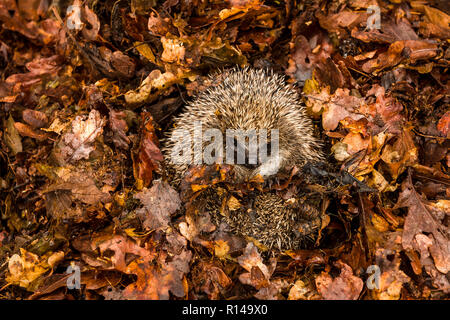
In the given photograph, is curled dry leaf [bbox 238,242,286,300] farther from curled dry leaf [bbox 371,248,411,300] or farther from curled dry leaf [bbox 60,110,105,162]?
curled dry leaf [bbox 60,110,105,162]

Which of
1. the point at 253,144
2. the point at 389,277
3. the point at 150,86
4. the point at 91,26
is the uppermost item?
the point at 91,26

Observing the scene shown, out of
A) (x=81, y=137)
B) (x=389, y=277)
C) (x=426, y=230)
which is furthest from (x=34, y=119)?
(x=426, y=230)

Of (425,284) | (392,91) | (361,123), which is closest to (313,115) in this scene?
(361,123)

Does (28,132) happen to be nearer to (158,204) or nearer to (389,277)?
(158,204)

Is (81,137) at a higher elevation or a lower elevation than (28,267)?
higher

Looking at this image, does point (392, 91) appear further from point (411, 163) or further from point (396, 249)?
point (396, 249)

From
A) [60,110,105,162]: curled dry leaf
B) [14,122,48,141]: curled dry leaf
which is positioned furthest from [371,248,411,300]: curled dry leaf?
[14,122,48,141]: curled dry leaf
